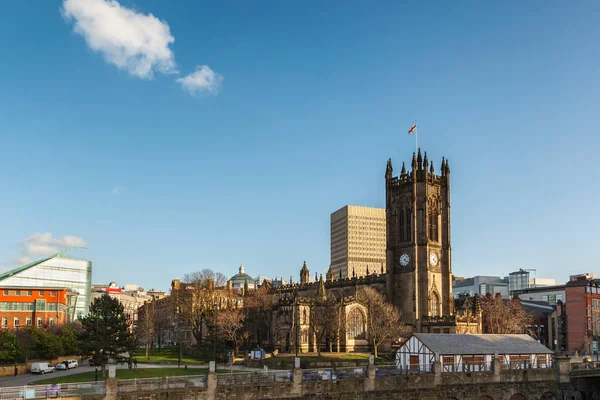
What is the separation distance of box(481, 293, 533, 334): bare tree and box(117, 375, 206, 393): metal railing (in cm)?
7275

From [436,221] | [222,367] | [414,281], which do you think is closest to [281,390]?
[222,367]

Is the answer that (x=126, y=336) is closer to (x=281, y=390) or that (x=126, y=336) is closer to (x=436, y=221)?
(x=281, y=390)

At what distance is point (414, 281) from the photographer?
108 m

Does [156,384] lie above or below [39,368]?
above

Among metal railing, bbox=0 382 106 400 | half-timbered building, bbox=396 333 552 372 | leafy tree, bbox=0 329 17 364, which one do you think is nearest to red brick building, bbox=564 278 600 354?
half-timbered building, bbox=396 333 552 372

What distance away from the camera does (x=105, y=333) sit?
2515 inches

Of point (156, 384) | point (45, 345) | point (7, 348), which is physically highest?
point (7, 348)

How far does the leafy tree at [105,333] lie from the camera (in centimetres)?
6291

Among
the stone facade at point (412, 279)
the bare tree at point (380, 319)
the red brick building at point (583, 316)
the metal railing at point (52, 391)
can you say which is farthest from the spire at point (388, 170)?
the metal railing at point (52, 391)

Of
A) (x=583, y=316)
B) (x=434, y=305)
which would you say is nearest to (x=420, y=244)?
(x=434, y=305)

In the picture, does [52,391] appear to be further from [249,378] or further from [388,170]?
[388,170]

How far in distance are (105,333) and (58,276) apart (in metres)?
91.0

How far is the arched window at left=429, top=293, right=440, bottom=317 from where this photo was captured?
108500 mm

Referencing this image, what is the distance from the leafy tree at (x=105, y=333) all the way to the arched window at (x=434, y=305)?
193ft
